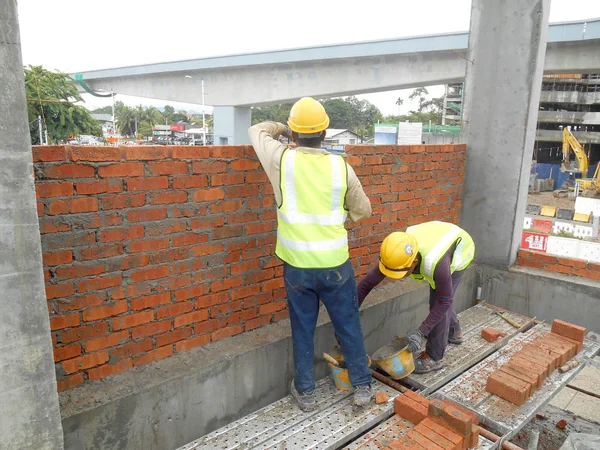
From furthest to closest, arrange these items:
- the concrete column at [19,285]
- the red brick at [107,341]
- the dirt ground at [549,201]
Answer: the dirt ground at [549,201]
the red brick at [107,341]
the concrete column at [19,285]

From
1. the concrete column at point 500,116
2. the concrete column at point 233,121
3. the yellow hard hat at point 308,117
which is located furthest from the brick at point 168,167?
the concrete column at point 233,121

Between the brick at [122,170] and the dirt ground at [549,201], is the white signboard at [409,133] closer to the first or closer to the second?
the dirt ground at [549,201]

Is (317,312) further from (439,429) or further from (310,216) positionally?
(439,429)

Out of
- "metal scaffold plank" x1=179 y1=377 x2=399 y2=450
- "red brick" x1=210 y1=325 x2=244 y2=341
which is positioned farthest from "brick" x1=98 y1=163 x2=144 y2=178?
"metal scaffold plank" x1=179 y1=377 x2=399 y2=450

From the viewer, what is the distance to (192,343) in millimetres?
3059

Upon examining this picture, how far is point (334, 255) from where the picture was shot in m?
2.93

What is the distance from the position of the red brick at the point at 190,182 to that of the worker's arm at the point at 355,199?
907 mm

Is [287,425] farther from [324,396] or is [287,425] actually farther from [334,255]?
[334,255]

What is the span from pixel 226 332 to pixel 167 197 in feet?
3.48

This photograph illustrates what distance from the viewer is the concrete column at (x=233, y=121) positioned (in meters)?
22.9

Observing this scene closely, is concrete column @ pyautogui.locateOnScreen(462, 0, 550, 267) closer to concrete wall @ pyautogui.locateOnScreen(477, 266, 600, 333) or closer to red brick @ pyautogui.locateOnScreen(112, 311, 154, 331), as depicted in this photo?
concrete wall @ pyautogui.locateOnScreen(477, 266, 600, 333)

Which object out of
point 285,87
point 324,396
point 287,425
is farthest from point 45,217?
point 285,87

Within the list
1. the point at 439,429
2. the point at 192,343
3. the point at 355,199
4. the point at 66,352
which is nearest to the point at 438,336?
the point at 439,429

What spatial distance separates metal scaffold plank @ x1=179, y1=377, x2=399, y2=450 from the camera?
2859mm
